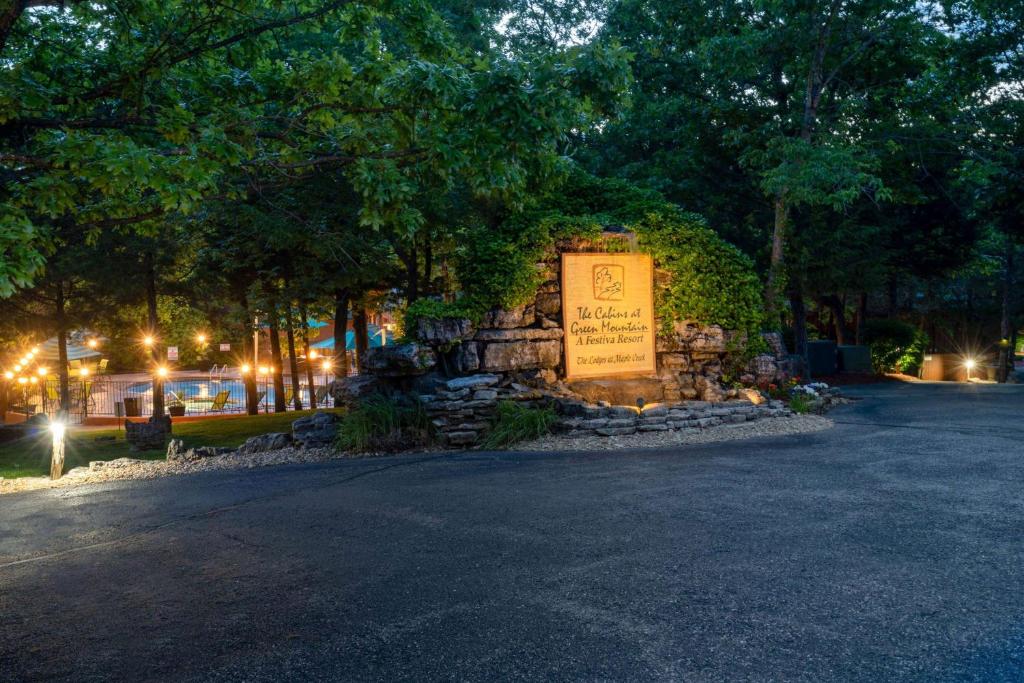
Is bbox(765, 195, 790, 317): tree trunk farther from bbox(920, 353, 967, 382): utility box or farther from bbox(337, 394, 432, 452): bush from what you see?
bbox(920, 353, 967, 382): utility box

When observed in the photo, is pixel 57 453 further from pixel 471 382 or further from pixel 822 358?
pixel 822 358

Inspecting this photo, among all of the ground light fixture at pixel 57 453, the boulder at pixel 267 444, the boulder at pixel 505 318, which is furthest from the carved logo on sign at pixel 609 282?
the ground light fixture at pixel 57 453

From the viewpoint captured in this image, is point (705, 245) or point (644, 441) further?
point (705, 245)

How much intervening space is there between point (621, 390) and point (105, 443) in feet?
41.9

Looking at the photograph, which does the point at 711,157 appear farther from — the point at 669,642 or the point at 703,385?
the point at 669,642

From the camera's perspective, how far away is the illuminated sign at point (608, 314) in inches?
506

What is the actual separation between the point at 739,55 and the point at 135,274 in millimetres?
16676

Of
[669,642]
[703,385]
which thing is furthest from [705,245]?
[669,642]

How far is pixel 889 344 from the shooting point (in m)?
27.4

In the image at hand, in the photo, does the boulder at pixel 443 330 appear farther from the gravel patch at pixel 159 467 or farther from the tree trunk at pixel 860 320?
the tree trunk at pixel 860 320

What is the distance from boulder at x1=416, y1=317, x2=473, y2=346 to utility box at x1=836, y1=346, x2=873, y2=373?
57.6 ft

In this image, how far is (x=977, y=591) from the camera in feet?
14.2

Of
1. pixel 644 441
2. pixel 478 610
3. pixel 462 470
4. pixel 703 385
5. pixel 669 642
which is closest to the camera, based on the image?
pixel 669 642

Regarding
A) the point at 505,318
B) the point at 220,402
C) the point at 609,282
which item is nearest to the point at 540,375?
the point at 505,318
